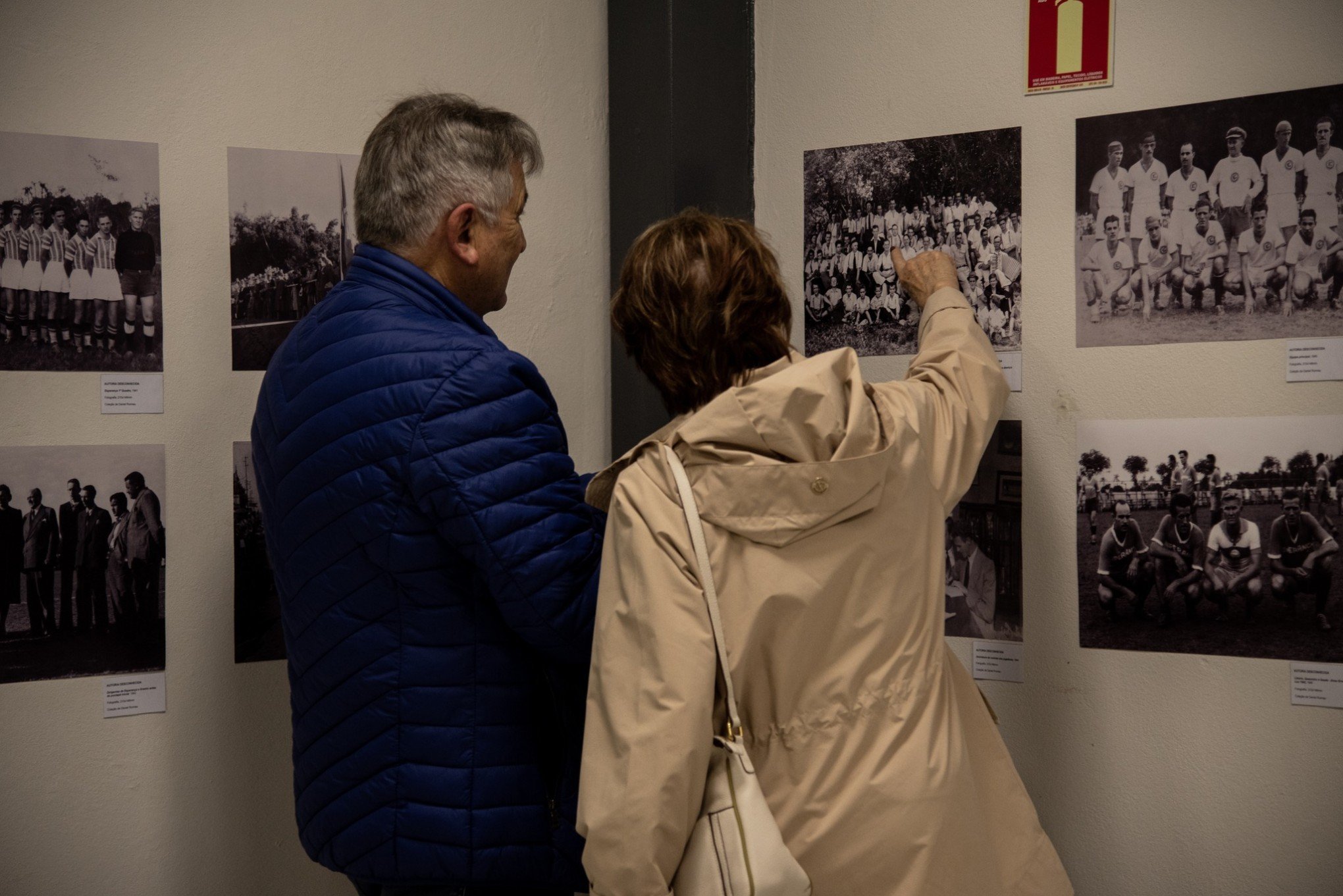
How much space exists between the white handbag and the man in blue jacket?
0.23 m

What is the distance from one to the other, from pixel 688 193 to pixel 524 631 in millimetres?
1216

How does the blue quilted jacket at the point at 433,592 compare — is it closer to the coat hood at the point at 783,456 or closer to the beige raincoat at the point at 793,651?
the beige raincoat at the point at 793,651

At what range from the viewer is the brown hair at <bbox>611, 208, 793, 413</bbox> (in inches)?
56.7

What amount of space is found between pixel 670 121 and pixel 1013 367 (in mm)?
911

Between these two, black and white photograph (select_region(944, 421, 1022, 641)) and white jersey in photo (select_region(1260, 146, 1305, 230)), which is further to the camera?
black and white photograph (select_region(944, 421, 1022, 641))

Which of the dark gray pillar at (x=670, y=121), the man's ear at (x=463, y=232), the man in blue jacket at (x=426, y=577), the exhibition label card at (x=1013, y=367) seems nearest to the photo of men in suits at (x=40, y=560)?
the man in blue jacket at (x=426, y=577)

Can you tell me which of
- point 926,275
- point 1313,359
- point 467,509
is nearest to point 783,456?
point 467,509

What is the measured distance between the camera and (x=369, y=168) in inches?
62.8

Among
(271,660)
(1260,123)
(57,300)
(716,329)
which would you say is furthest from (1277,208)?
(57,300)

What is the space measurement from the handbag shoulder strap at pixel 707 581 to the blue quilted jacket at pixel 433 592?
0.71 ft

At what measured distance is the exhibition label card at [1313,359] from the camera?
1811mm

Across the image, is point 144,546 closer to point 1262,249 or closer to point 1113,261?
point 1113,261

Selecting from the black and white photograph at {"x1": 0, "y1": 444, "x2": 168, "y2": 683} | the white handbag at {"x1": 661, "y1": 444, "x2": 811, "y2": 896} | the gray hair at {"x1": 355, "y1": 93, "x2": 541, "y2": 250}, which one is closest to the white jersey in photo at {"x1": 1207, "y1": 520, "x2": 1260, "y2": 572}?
the white handbag at {"x1": 661, "y1": 444, "x2": 811, "y2": 896}

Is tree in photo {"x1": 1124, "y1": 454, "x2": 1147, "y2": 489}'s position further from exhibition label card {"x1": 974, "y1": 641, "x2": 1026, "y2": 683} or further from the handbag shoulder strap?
the handbag shoulder strap
